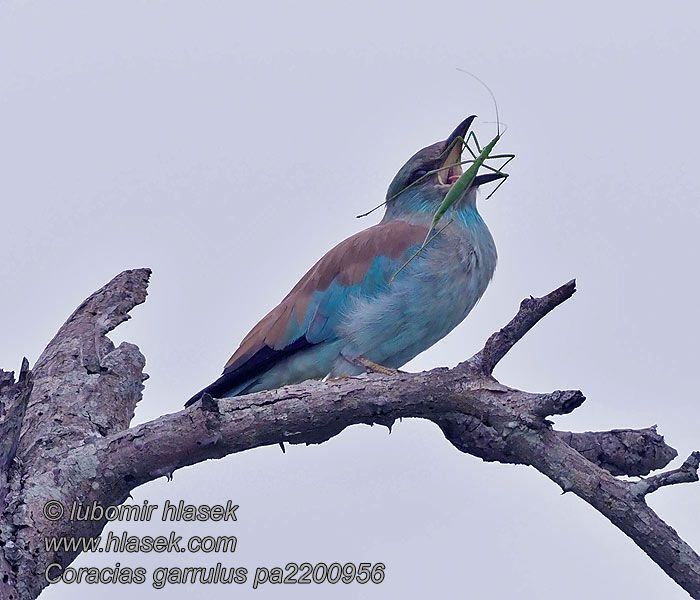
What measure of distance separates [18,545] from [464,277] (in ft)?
9.55

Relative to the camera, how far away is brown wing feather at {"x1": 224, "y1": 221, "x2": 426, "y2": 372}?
245 inches

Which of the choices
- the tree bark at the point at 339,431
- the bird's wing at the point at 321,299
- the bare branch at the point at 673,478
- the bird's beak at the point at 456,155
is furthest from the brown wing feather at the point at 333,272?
the bare branch at the point at 673,478

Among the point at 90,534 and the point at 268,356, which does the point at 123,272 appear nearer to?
the point at 268,356

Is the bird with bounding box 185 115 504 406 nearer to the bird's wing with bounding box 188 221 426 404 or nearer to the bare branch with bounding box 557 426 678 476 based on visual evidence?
the bird's wing with bounding box 188 221 426 404

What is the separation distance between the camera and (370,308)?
6113 millimetres

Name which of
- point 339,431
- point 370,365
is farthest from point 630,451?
point 370,365

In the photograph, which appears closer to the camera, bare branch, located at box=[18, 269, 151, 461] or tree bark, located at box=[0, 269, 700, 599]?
tree bark, located at box=[0, 269, 700, 599]

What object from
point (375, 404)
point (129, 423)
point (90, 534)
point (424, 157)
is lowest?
point (90, 534)

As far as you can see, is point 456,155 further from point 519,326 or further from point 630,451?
point 519,326

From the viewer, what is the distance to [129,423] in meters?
5.67

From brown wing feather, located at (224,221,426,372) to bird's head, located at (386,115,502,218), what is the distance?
32 centimetres

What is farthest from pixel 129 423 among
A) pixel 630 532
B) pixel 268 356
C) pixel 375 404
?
pixel 630 532

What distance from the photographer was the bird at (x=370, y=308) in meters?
6.07

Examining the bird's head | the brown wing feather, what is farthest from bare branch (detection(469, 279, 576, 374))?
the bird's head
